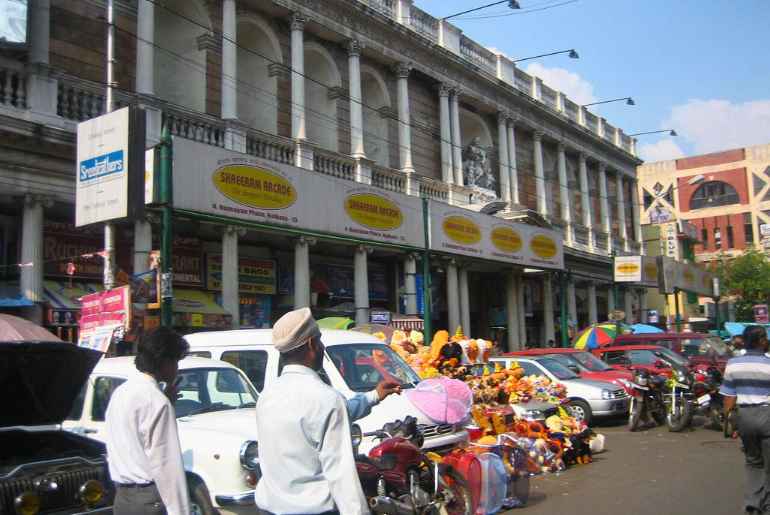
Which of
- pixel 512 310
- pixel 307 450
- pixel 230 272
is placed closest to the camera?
pixel 307 450

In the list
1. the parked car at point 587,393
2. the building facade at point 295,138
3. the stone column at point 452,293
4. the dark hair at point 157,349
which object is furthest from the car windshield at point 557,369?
the dark hair at point 157,349

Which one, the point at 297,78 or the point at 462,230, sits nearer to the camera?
the point at 297,78

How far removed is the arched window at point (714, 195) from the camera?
2375 inches

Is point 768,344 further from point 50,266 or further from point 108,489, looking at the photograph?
point 50,266

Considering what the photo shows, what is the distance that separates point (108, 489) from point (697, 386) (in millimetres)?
11597

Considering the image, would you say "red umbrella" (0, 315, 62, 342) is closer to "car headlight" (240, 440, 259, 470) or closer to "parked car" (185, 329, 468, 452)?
"parked car" (185, 329, 468, 452)

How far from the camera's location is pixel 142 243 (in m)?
15.5

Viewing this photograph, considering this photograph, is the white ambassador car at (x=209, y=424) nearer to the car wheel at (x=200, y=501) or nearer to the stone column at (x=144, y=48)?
the car wheel at (x=200, y=501)

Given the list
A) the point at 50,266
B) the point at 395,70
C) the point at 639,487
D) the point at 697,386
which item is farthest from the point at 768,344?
the point at 395,70

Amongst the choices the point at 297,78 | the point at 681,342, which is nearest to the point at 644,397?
the point at 681,342

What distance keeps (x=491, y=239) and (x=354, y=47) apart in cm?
750

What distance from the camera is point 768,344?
6.98m

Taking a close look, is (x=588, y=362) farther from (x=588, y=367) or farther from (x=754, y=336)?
(x=754, y=336)

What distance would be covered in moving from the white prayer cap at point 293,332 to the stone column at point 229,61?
53.3ft
